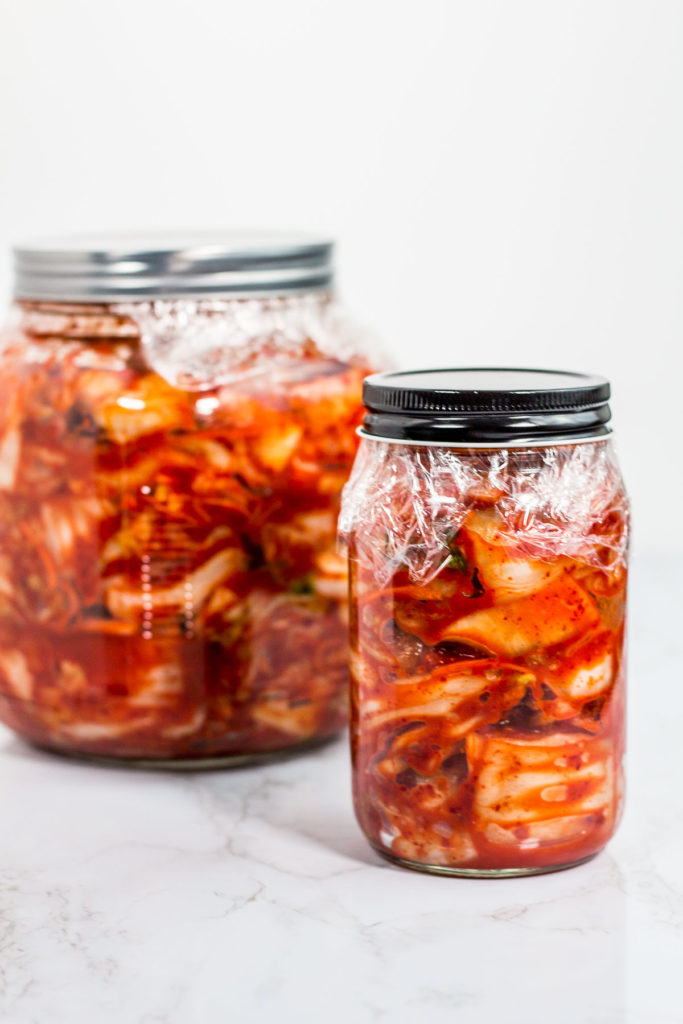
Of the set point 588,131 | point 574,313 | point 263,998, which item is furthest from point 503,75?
point 263,998

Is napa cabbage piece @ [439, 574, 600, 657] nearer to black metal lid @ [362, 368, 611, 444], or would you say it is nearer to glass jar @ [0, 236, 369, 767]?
black metal lid @ [362, 368, 611, 444]

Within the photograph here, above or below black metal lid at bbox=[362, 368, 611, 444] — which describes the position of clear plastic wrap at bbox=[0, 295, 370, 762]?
below

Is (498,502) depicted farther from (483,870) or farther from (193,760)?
(193,760)

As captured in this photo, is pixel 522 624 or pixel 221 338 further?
pixel 221 338

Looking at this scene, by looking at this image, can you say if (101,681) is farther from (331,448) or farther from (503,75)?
(503,75)

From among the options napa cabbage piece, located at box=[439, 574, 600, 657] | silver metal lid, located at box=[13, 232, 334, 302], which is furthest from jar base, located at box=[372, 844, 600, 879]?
silver metal lid, located at box=[13, 232, 334, 302]

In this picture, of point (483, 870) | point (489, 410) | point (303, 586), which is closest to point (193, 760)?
point (303, 586)

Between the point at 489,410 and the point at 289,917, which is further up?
the point at 489,410
